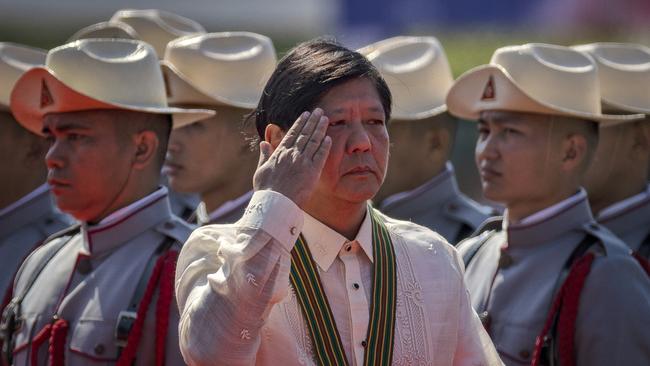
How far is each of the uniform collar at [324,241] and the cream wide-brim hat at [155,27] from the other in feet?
14.7

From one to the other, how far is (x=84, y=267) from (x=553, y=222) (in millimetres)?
1777

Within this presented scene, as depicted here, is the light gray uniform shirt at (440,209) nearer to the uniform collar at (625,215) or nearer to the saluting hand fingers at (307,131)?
the uniform collar at (625,215)

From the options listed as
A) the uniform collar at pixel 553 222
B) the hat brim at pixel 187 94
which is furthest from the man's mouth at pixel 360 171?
the hat brim at pixel 187 94

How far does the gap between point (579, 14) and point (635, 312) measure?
10.1 meters

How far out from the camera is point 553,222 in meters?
6.20

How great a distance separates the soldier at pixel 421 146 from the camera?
25.7 feet

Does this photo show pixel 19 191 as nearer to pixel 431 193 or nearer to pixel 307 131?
pixel 431 193

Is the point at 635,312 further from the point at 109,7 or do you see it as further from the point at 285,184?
the point at 109,7

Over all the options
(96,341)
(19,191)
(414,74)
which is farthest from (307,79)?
(414,74)

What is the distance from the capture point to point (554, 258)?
613 cm

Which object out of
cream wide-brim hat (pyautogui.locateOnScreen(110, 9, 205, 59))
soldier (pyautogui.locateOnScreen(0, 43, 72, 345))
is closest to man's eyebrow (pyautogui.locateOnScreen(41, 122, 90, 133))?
soldier (pyautogui.locateOnScreen(0, 43, 72, 345))

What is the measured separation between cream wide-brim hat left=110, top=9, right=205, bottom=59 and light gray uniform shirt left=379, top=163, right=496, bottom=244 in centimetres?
176

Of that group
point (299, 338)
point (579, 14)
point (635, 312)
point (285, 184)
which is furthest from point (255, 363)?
point (579, 14)

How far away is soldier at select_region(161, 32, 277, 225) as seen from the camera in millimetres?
7105
